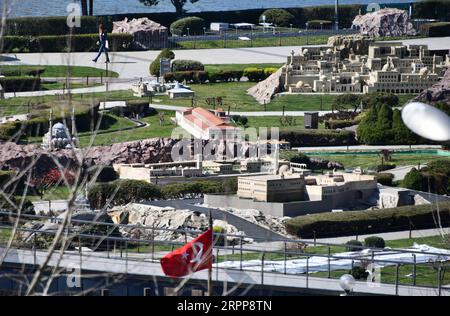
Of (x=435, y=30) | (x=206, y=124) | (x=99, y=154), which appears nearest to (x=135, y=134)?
(x=206, y=124)

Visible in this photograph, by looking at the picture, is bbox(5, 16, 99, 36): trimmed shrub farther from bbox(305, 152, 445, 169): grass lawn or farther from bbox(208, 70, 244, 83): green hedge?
bbox(305, 152, 445, 169): grass lawn

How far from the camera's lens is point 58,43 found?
278 feet

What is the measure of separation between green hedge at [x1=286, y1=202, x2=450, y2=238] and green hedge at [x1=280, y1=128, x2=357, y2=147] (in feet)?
44.8

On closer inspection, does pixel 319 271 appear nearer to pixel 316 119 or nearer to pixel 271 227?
pixel 271 227

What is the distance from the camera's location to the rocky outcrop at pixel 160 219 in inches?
1794

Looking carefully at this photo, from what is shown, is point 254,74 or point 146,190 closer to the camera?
point 146,190

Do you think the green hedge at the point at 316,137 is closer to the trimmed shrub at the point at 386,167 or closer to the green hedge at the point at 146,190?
the trimmed shrub at the point at 386,167

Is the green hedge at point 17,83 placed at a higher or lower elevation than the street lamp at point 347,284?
lower

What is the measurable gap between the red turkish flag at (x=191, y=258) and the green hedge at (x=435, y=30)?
2531 inches

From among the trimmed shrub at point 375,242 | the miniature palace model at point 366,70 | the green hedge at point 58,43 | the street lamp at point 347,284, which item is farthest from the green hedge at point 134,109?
the street lamp at point 347,284

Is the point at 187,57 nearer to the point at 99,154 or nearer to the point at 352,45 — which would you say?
the point at 352,45

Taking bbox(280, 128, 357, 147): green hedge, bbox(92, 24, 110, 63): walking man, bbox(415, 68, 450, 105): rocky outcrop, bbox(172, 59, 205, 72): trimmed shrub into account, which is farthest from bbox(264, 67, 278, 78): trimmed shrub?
bbox(280, 128, 357, 147): green hedge

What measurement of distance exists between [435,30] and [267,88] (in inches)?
787

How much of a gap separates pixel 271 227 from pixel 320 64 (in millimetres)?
29453
